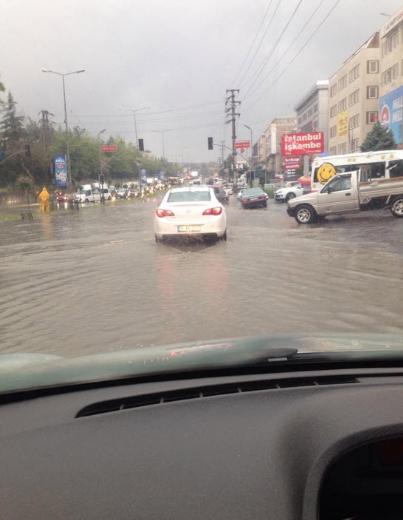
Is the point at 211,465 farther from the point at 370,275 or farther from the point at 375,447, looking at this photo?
the point at 370,275

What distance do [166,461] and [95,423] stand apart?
33 cm

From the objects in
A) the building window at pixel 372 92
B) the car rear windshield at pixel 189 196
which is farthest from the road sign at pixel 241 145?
the car rear windshield at pixel 189 196

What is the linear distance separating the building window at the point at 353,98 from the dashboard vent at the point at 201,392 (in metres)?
86.6

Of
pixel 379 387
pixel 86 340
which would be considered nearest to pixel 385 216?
pixel 86 340

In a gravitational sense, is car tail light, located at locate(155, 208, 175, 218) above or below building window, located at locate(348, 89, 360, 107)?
below

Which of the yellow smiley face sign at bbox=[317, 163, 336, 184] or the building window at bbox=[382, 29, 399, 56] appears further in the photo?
the building window at bbox=[382, 29, 399, 56]

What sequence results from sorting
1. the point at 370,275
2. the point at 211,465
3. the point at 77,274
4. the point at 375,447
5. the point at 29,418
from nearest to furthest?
the point at 211,465
the point at 375,447
the point at 29,418
the point at 370,275
the point at 77,274

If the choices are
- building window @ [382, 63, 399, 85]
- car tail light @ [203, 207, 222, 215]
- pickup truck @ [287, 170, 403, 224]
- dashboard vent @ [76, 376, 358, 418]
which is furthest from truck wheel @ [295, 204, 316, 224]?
building window @ [382, 63, 399, 85]

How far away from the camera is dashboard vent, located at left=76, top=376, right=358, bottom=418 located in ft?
6.72

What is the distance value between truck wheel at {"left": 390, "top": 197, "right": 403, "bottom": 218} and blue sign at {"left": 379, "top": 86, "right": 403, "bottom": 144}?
3347 cm

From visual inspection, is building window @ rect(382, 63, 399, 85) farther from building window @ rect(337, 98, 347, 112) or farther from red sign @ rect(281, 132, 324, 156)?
building window @ rect(337, 98, 347, 112)

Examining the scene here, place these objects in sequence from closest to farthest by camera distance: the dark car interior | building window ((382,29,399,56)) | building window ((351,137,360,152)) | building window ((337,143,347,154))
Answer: the dark car interior → building window ((382,29,399,56)) → building window ((351,137,360,152)) → building window ((337,143,347,154))

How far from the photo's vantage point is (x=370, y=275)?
983 cm

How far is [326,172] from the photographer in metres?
26.8
